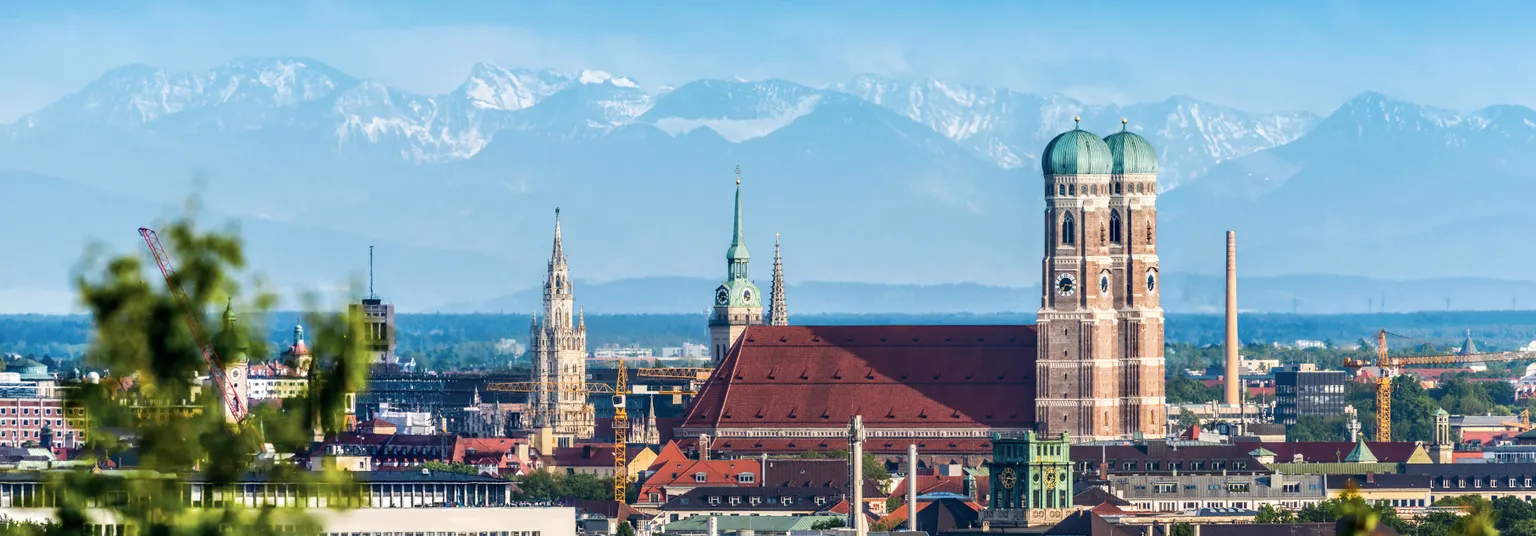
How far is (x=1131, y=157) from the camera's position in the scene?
151m

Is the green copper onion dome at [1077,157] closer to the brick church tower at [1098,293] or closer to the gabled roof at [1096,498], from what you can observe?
the brick church tower at [1098,293]

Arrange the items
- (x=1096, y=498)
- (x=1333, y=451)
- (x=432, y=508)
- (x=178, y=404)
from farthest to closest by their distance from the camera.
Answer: (x=1333, y=451)
(x=1096, y=498)
(x=432, y=508)
(x=178, y=404)

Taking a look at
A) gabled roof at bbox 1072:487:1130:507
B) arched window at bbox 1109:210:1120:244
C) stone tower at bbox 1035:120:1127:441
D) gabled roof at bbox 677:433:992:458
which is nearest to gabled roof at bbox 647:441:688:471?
gabled roof at bbox 677:433:992:458

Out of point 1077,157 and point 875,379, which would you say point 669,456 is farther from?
point 1077,157

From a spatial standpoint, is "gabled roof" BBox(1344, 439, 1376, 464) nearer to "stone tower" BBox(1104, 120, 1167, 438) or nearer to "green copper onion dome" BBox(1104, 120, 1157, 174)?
"stone tower" BBox(1104, 120, 1167, 438)

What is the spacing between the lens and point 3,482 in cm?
7506

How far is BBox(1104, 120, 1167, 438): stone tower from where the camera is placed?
491ft

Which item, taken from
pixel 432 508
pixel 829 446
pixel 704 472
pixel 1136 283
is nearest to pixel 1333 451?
pixel 1136 283

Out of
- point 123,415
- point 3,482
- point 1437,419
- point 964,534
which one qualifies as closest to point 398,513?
point 3,482

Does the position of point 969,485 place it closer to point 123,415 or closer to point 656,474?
point 656,474

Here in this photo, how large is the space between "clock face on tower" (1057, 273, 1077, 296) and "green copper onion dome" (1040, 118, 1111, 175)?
3.64 meters

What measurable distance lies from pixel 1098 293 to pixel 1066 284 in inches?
46.5

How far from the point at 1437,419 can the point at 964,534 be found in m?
86.9

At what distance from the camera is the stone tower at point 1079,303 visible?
150 m
